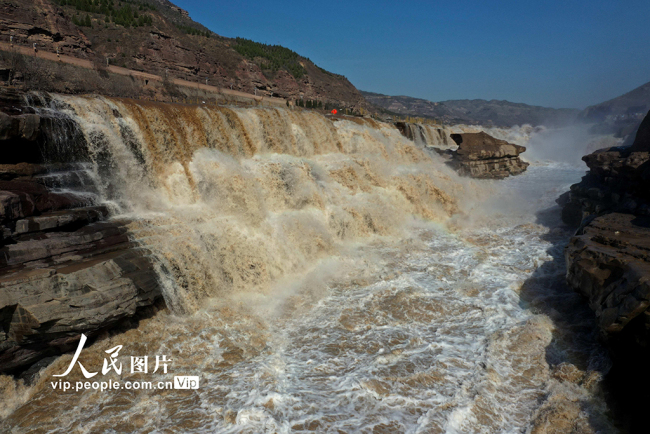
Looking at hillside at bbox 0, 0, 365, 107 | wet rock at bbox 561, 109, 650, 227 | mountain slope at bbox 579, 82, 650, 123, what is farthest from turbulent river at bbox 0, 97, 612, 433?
mountain slope at bbox 579, 82, 650, 123

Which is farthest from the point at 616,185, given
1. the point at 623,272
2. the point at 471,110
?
the point at 471,110

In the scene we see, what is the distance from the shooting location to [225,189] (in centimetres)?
941

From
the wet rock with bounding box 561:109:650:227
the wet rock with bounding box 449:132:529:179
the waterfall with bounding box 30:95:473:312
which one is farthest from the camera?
the wet rock with bounding box 449:132:529:179

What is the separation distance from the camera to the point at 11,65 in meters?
13.1

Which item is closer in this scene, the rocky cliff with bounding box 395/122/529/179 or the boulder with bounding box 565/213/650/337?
the boulder with bounding box 565/213/650/337

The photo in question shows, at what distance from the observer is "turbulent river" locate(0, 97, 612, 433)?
4621 millimetres

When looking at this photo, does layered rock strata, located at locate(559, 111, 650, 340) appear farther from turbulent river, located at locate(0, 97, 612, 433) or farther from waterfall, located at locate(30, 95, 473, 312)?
waterfall, located at locate(30, 95, 473, 312)

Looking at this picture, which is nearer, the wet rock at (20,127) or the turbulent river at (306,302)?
the turbulent river at (306,302)

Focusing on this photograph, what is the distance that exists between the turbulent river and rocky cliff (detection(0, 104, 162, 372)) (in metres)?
0.41

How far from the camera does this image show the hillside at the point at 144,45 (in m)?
19.0

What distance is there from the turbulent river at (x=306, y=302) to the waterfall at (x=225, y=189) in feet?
0.15

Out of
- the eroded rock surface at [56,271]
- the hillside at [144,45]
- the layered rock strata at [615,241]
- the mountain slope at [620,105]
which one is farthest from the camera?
the mountain slope at [620,105]

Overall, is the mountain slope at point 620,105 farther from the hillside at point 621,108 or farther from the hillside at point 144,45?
the hillside at point 144,45

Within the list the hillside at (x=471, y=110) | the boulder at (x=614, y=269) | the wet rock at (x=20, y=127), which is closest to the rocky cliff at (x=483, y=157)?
the boulder at (x=614, y=269)
